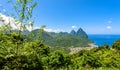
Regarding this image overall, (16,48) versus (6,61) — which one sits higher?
(16,48)

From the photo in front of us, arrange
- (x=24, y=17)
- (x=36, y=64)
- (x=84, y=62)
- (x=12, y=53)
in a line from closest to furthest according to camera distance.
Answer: (x=24, y=17)
(x=12, y=53)
(x=36, y=64)
(x=84, y=62)

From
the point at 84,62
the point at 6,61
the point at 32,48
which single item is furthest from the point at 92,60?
the point at 6,61

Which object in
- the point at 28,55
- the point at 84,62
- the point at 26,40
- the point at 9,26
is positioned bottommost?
the point at 84,62

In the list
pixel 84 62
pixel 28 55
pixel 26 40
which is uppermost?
pixel 26 40

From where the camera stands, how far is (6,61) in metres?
11.0

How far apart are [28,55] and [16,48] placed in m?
0.81

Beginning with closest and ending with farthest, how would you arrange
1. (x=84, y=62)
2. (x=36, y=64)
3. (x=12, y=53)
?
(x=12, y=53), (x=36, y=64), (x=84, y=62)

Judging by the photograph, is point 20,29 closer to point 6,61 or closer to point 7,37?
point 7,37

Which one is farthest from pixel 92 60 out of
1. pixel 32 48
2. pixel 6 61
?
pixel 6 61

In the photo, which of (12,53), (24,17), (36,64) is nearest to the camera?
(24,17)

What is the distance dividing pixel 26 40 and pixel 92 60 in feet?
32.5

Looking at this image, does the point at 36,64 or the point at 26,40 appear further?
the point at 36,64

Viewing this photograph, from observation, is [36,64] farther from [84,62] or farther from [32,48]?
[84,62]

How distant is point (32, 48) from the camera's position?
11695mm
